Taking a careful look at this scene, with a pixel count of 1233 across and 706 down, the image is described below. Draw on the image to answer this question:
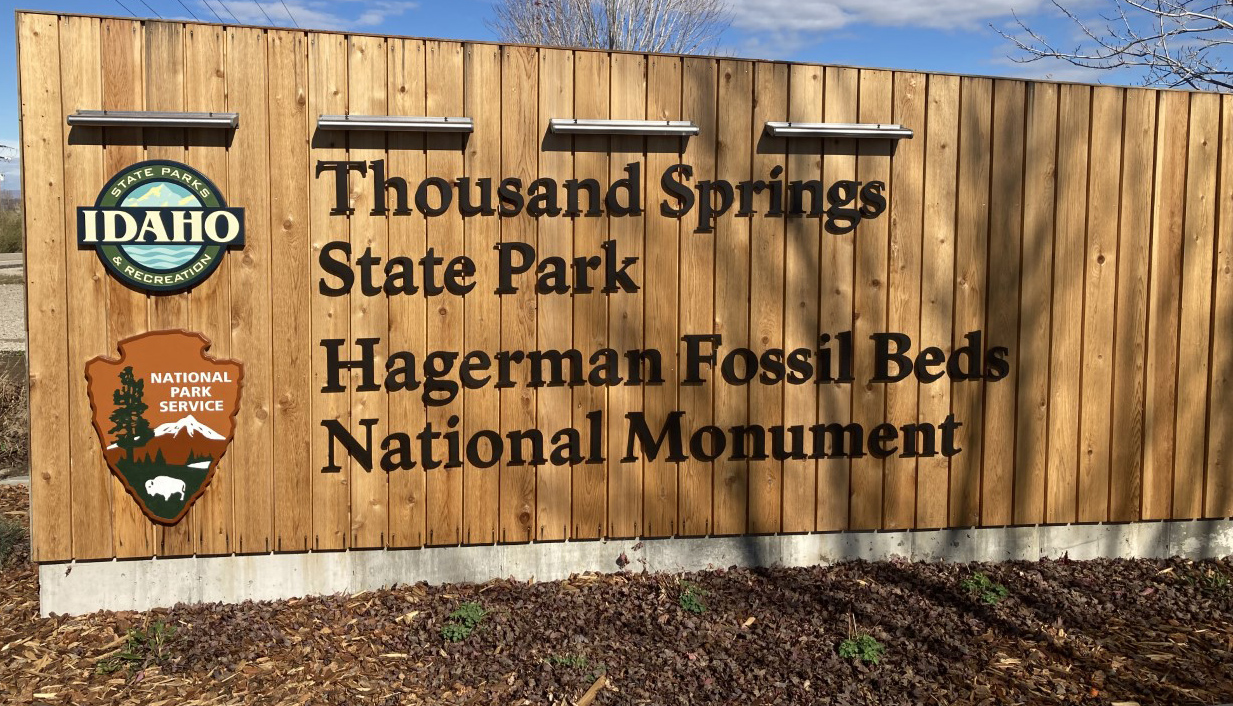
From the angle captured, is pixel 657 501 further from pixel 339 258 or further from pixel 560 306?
pixel 339 258

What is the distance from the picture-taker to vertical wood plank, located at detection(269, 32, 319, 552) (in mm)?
4430

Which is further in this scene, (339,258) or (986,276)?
(986,276)

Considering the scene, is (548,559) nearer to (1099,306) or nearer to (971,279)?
(971,279)

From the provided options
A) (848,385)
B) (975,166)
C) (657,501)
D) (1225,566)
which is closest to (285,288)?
(657,501)

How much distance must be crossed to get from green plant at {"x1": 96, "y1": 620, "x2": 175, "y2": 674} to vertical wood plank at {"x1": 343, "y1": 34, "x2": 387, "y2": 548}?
92 centimetres

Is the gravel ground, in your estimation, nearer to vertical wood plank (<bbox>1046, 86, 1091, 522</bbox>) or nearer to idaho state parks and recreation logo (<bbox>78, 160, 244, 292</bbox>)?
idaho state parks and recreation logo (<bbox>78, 160, 244, 292</bbox>)

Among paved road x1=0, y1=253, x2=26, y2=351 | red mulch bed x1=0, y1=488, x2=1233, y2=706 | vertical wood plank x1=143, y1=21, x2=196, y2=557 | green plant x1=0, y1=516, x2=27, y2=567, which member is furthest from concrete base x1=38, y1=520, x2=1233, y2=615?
paved road x1=0, y1=253, x2=26, y2=351

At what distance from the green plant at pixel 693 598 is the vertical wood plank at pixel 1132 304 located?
8.05ft

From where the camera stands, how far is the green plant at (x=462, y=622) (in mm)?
4223

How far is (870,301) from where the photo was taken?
16.3 ft

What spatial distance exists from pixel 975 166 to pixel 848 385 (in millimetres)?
1358

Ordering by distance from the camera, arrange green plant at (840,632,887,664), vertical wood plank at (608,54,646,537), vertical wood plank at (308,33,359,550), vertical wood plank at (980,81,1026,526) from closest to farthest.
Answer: green plant at (840,632,887,664)
vertical wood plank at (308,33,359,550)
vertical wood plank at (608,54,646,537)
vertical wood plank at (980,81,1026,526)

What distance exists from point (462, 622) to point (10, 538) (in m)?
2.95

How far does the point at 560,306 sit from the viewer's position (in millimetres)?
4738
